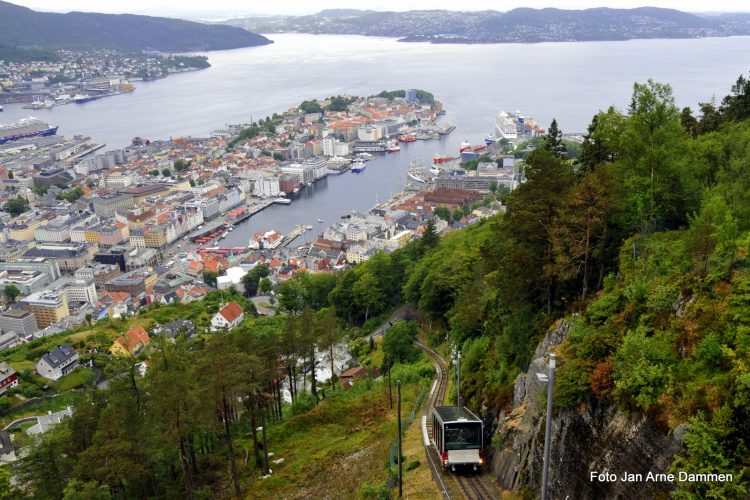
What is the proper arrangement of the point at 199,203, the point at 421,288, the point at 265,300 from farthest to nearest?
1. the point at 199,203
2. the point at 265,300
3. the point at 421,288

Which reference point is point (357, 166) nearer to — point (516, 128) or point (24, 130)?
point (516, 128)

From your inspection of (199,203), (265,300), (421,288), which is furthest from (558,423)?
(199,203)

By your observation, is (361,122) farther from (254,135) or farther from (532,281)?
(532,281)

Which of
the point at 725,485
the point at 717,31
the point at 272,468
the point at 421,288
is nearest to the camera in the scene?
the point at 725,485

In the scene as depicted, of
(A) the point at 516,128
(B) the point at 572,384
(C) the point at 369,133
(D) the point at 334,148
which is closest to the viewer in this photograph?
(B) the point at 572,384

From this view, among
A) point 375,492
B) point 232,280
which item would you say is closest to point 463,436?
point 375,492

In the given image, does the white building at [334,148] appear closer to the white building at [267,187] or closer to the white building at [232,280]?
the white building at [267,187]

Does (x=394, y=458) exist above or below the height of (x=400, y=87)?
below

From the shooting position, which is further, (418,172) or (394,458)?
(418,172)
